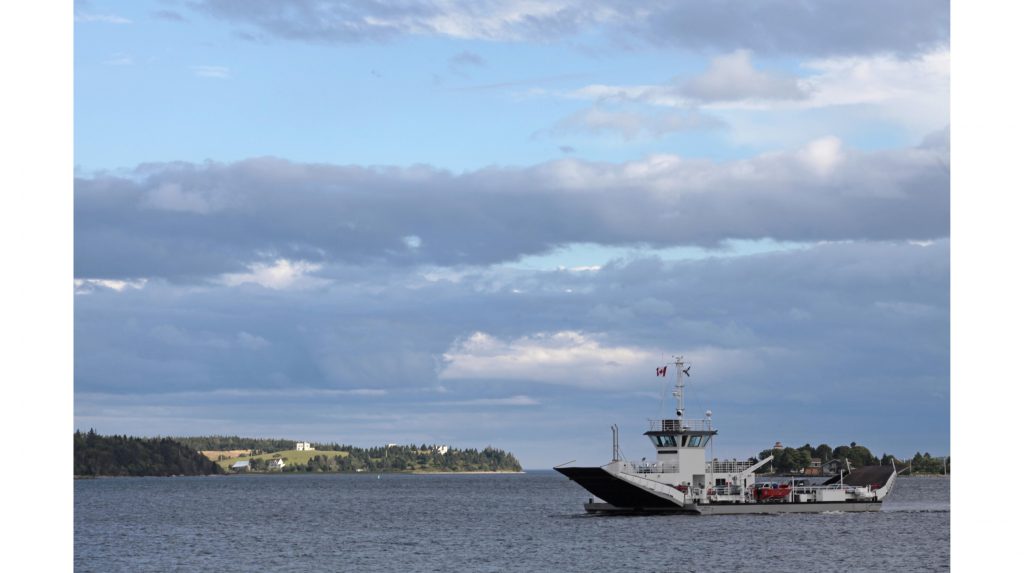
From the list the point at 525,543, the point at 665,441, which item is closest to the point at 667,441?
the point at 665,441

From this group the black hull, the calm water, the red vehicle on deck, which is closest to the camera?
the calm water

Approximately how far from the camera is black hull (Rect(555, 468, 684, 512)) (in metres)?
97.7

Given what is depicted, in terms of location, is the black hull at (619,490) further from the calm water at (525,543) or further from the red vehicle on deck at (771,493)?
the red vehicle on deck at (771,493)

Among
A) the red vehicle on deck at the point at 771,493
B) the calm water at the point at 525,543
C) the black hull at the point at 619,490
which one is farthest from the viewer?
the red vehicle on deck at the point at 771,493

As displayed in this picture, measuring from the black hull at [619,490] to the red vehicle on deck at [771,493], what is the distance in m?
9.70

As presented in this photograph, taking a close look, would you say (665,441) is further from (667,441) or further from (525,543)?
(525,543)

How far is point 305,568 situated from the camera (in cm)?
7312

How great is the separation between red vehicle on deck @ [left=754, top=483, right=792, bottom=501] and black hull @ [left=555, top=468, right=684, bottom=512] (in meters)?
9.70

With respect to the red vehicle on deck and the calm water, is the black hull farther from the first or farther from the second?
the red vehicle on deck

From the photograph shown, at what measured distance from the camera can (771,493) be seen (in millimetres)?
106250

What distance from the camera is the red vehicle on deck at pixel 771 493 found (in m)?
106
